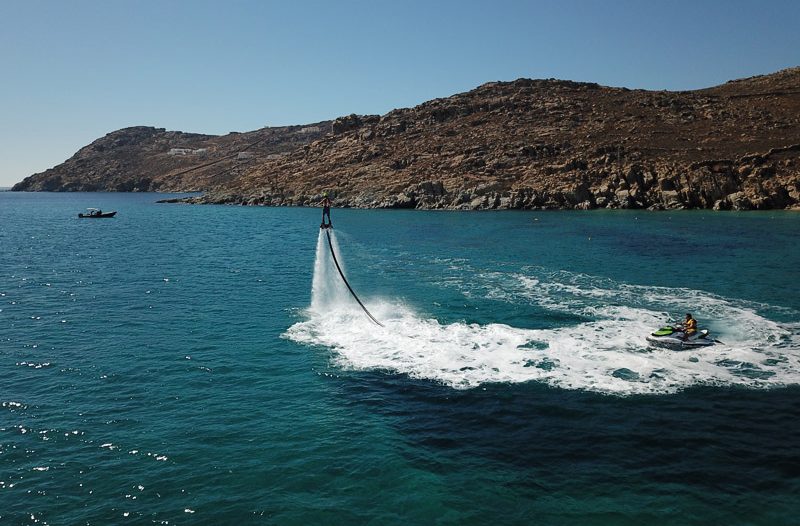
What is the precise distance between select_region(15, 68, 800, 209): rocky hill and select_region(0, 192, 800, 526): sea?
49650 mm

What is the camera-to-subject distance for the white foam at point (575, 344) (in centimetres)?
2170

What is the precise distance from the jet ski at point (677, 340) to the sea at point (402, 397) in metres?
0.60

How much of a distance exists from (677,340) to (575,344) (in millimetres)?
4516

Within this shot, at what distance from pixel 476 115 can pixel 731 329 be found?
11457 centimetres

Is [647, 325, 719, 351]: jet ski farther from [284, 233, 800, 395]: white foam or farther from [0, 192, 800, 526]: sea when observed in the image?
[0, 192, 800, 526]: sea

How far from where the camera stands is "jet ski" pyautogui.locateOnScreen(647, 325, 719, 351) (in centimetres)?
2448

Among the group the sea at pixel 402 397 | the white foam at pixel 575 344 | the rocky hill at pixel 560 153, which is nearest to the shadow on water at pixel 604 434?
the sea at pixel 402 397

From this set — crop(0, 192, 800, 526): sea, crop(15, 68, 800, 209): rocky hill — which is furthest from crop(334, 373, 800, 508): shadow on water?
crop(15, 68, 800, 209): rocky hill

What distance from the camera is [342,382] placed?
71.5ft

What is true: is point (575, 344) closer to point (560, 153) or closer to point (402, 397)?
point (402, 397)

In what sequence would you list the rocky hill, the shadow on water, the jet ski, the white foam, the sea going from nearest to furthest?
1. the sea
2. the shadow on water
3. the white foam
4. the jet ski
5. the rocky hill

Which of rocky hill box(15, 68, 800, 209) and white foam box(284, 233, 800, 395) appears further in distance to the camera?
rocky hill box(15, 68, 800, 209)

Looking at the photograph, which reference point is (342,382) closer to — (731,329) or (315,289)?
(315,289)

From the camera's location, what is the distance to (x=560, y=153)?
343 feet
